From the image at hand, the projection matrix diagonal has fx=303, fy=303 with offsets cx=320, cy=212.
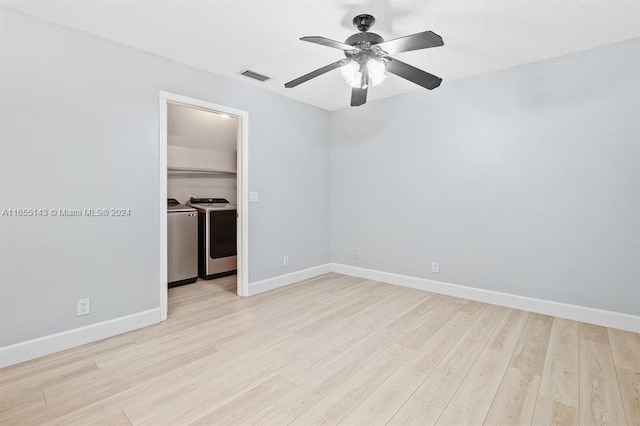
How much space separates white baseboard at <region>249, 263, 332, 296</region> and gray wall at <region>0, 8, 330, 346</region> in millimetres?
1138

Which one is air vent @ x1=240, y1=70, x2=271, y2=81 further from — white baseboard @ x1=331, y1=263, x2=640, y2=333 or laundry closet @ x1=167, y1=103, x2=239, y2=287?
white baseboard @ x1=331, y1=263, x2=640, y2=333

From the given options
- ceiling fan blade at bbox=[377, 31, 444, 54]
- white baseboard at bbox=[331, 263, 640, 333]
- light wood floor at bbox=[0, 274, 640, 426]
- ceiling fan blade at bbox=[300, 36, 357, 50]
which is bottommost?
light wood floor at bbox=[0, 274, 640, 426]

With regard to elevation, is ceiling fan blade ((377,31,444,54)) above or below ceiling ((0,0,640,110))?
below

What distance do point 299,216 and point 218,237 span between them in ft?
3.99

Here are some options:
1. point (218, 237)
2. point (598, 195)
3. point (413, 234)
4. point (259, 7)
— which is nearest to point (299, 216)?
point (218, 237)

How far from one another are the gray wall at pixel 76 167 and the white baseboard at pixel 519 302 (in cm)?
280

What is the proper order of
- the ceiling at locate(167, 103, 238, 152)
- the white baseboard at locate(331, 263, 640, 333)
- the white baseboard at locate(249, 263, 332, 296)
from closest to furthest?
the white baseboard at locate(331, 263, 640, 333) → the white baseboard at locate(249, 263, 332, 296) → the ceiling at locate(167, 103, 238, 152)

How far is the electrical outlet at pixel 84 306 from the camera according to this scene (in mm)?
2398

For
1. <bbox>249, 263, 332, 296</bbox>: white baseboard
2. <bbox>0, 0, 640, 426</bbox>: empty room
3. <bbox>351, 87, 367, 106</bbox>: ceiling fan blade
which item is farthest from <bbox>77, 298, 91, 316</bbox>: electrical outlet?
<bbox>351, 87, 367, 106</bbox>: ceiling fan blade

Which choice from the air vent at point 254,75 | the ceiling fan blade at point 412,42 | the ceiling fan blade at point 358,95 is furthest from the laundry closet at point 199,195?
the ceiling fan blade at point 412,42

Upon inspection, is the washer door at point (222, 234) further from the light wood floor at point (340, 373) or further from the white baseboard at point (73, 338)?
the white baseboard at point (73, 338)

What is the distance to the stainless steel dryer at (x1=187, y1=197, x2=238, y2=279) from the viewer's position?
4.25 metres

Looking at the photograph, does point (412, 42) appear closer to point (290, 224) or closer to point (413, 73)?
point (413, 73)

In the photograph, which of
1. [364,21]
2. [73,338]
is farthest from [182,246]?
[364,21]
